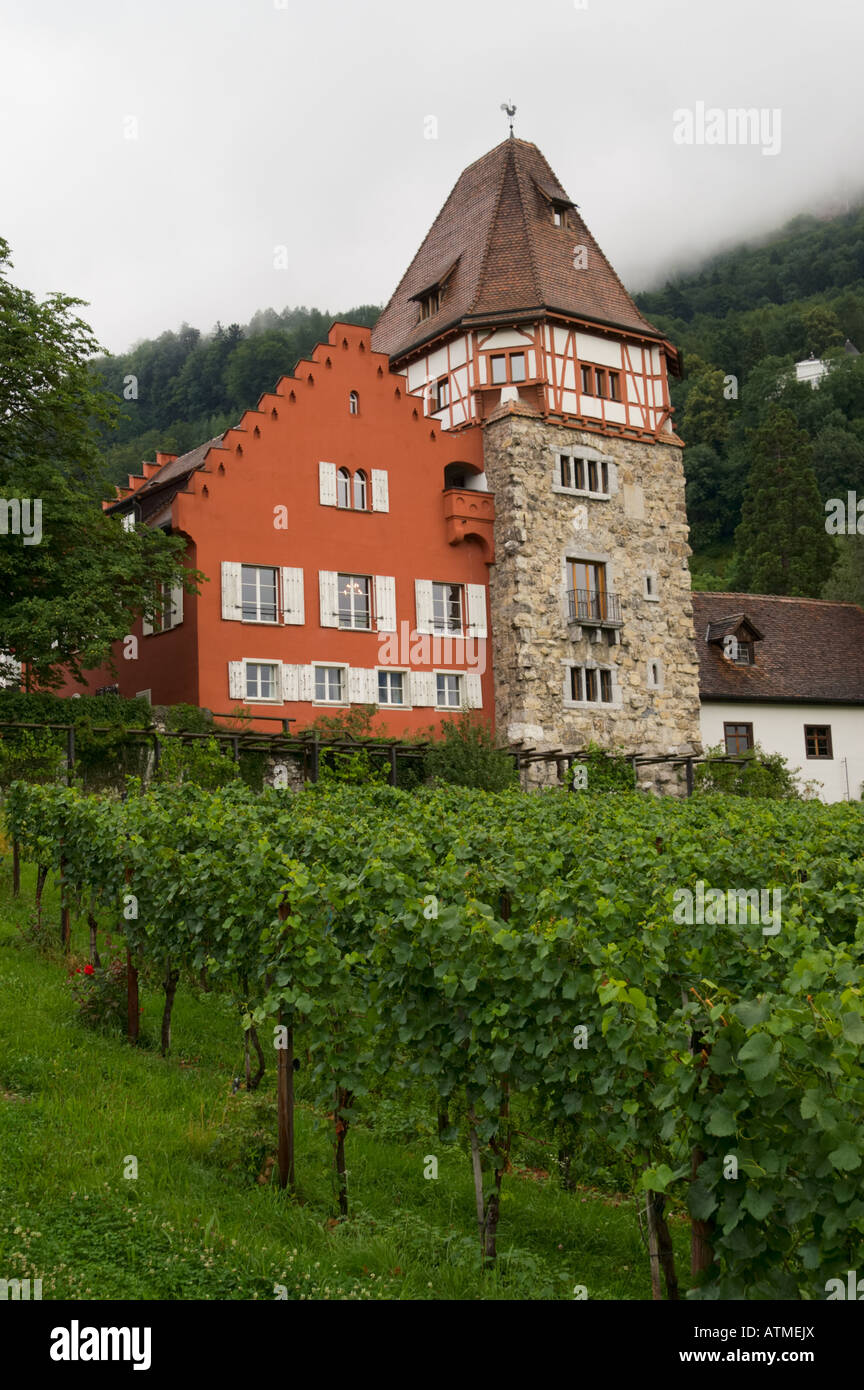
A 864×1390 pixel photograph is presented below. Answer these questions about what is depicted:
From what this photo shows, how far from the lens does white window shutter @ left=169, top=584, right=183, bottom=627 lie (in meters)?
29.5

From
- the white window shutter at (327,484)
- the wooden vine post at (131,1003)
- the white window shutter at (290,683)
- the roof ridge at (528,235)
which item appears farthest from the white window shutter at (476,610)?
the wooden vine post at (131,1003)

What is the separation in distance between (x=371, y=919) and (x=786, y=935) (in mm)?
3091

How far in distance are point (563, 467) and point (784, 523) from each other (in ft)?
97.0

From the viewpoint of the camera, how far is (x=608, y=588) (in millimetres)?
35188

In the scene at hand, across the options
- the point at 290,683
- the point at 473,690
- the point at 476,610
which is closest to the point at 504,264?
the point at 476,610

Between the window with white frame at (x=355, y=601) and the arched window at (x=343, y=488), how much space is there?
78.4 inches

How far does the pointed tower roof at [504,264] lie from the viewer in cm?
3538

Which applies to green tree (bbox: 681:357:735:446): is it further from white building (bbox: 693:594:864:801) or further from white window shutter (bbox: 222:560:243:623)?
white window shutter (bbox: 222:560:243:623)

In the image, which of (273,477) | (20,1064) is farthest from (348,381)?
(20,1064)

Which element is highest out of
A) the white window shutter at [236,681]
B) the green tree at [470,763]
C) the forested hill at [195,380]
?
the forested hill at [195,380]

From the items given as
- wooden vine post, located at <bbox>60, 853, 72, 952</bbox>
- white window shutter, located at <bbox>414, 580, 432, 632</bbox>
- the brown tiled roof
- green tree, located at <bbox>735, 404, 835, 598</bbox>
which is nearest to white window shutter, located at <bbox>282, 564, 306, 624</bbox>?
white window shutter, located at <bbox>414, 580, 432, 632</bbox>

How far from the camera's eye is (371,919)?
8.49m
